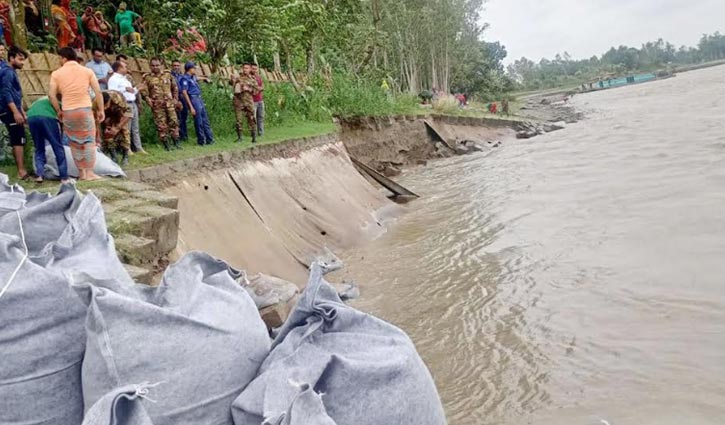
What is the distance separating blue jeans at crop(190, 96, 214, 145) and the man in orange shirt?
2609mm

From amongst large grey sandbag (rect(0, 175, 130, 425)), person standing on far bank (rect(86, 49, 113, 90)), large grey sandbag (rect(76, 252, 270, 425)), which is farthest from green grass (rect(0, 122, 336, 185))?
large grey sandbag (rect(76, 252, 270, 425))

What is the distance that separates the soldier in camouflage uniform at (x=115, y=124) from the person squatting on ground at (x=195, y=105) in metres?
1.50

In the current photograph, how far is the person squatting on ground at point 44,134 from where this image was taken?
5156 mm

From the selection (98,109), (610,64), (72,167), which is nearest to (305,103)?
(98,109)

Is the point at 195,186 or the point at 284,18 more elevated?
the point at 284,18

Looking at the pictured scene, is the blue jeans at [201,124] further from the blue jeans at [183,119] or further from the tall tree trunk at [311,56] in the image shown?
the tall tree trunk at [311,56]

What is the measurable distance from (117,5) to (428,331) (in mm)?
9152

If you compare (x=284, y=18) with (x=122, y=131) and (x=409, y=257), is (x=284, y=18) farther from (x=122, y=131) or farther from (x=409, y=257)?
(x=409, y=257)

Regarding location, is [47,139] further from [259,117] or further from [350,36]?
[350,36]

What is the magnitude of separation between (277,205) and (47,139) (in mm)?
2793

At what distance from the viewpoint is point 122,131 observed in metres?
6.21

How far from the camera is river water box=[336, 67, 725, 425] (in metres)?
3.19

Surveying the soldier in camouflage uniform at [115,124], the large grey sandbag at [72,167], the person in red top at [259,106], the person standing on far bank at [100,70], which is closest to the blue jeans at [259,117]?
the person in red top at [259,106]

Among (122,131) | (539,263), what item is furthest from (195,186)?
(539,263)
